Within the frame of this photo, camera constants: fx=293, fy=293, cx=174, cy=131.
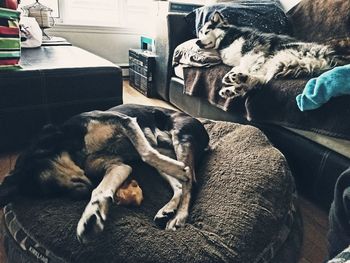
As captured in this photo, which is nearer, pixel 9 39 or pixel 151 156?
pixel 151 156

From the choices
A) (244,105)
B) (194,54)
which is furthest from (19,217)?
(194,54)


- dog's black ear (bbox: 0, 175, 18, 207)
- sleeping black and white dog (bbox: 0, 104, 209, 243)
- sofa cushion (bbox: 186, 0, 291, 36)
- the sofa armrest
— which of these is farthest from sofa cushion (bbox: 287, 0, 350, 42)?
dog's black ear (bbox: 0, 175, 18, 207)

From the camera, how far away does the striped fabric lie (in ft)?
5.12

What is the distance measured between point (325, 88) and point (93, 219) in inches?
43.3

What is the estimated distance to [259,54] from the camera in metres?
1.92

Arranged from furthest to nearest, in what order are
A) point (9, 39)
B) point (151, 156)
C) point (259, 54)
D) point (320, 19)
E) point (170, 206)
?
1. point (320, 19)
2. point (259, 54)
3. point (9, 39)
4. point (151, 156)
5. point (170, 206)

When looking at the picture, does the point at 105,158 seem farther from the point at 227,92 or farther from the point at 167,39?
the point at 167,39

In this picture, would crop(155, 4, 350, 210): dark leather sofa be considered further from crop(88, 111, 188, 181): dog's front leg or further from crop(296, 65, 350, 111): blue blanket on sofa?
crop(88, 111, 188, 181): dog's front leg

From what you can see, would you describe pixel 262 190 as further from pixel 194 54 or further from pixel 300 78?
pixel 194 54

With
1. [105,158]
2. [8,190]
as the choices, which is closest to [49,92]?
[105,158]

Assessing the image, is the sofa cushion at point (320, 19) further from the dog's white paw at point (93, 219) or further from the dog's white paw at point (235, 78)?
the dog's white paw at point (93, 219)

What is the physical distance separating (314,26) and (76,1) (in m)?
2.86

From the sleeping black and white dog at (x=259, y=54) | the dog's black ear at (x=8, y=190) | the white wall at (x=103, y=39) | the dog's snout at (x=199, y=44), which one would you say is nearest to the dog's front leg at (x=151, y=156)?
the dog's black ear at (x=8, y=190)

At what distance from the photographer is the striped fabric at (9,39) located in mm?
1562
